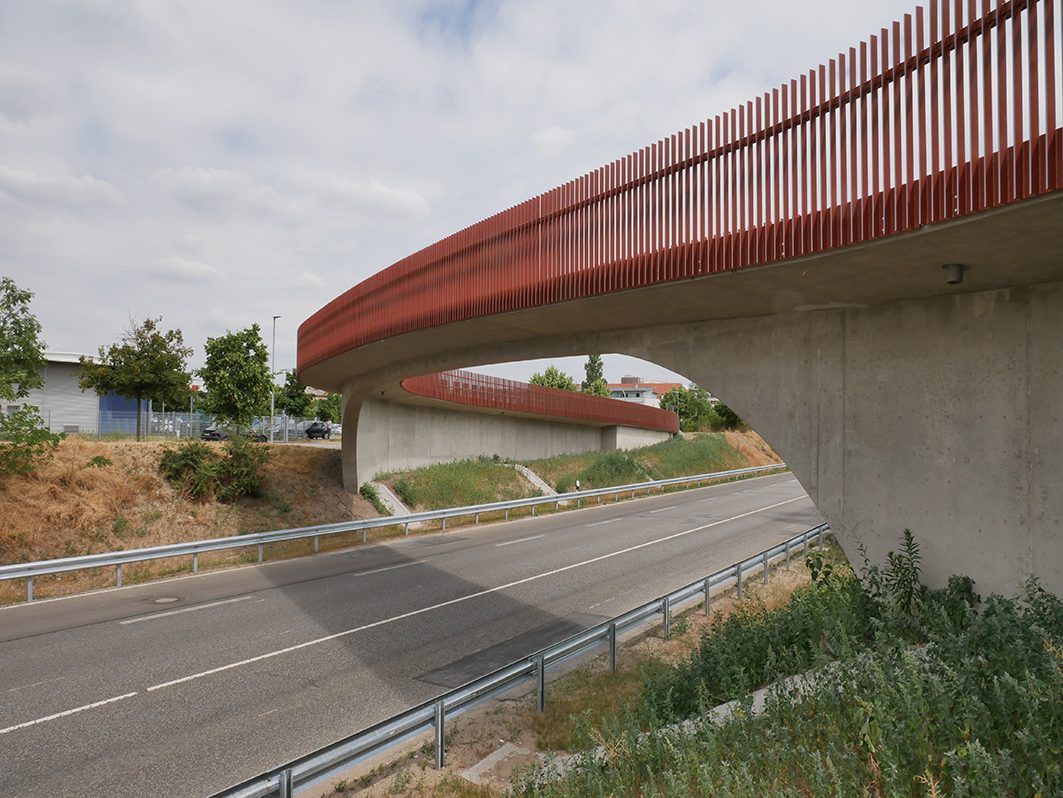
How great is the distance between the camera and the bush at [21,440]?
18.2 meters

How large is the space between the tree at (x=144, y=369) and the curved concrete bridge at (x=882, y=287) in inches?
935

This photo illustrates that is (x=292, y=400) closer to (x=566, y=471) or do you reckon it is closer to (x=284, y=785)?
(x=566, y=471)

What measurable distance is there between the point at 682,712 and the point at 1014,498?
13.6ft

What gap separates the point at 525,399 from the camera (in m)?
36.8

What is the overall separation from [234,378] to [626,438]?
28.1m

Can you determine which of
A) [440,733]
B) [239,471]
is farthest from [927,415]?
[239,471]

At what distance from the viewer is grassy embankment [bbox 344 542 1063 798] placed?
160 inches

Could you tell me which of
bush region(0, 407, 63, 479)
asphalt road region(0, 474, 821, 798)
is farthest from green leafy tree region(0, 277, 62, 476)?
asphalt road region(0, 474, 821, 798)

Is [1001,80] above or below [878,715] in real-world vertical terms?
above

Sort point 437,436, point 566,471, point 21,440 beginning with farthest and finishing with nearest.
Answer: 1. point 566,471
2. point 437,436
3. point 21,440

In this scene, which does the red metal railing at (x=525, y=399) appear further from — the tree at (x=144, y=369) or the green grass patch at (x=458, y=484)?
the tree at (x=144, y=369)

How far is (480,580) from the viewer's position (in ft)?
50.0

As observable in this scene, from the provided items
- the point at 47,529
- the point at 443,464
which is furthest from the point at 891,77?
the point at 443,464

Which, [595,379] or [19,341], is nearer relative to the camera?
[19,341]
